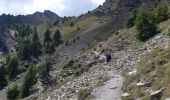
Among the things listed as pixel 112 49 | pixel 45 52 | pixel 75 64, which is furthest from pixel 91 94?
pixel 45 52

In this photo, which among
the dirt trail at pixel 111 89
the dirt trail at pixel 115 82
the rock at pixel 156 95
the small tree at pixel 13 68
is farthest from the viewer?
the small tree at pixel 13 68

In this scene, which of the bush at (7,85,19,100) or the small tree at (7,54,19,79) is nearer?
the bush at (7,85,19,100)

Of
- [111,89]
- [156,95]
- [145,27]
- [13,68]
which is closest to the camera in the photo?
[156,95]

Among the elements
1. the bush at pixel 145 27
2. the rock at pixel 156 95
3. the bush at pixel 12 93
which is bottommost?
the bush at pixel 12 93

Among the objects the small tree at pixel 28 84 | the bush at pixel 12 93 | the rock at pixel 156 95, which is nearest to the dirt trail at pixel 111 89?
the rock at pixel 156 95

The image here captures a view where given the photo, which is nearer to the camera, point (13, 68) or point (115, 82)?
point (115, 82)

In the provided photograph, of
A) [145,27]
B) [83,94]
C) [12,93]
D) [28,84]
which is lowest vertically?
[12,93]

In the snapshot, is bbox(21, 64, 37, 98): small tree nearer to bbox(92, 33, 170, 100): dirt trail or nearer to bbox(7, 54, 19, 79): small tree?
bbox(92, 33, 170, 100): dirt trail

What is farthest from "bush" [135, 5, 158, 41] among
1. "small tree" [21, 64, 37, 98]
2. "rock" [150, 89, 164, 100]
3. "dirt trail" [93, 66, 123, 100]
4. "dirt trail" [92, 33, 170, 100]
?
"rock" [150, 89, 164, 100]

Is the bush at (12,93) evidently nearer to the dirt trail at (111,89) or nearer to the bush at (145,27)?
the bush at (145,27)

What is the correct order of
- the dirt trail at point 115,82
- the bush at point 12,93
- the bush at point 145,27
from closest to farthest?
the dirt trail at point 115,82 → the bush at point 145,27 → the bush at point 12,93

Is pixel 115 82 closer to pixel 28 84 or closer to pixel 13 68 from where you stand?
pixel 28 84

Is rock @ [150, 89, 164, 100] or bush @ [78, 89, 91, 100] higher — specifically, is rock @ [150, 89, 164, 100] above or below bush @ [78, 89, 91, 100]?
above

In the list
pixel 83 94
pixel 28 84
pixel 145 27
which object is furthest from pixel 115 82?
pixel 28 84
